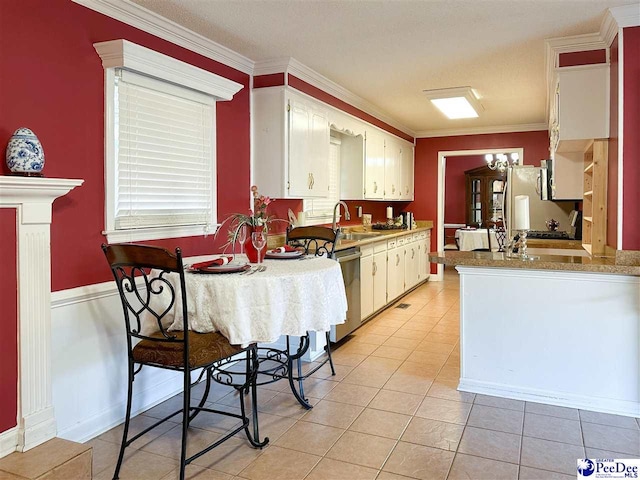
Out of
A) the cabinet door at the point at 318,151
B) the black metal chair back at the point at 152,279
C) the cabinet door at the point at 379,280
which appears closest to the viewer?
the black metal chair back at the point at 152,279

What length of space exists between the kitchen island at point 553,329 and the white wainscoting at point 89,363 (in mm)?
2047

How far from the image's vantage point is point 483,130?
7.32 metres

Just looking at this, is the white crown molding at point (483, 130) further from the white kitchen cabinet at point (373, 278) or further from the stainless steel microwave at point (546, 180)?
the white kitchen cabinet at point (373, 278)

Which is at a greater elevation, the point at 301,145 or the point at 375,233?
the point at 301,145

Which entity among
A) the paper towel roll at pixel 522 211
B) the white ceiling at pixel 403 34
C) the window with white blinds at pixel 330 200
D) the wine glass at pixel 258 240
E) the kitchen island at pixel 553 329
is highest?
the white ceiling at pixel 403 34

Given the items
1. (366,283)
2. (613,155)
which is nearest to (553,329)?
(613,155)

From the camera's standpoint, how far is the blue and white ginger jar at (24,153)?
7.07ft

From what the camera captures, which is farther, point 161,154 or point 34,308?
point 161,154

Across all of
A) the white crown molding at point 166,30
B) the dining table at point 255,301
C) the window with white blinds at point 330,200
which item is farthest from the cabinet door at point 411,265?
the dining table at point 255,301

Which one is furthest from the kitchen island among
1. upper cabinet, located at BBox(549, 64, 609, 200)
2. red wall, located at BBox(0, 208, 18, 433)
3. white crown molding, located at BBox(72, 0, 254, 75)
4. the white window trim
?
red wall, located at BBox(0, 208, 18, 433)

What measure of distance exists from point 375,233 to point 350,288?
160 centimetres

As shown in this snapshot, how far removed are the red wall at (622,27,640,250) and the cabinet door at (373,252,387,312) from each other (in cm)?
259

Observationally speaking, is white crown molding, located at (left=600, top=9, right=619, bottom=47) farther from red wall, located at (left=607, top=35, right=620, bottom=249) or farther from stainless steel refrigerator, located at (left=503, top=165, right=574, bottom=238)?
stainless steel refrigerator, located at (left=503, top=165, right=574, bottom=238)

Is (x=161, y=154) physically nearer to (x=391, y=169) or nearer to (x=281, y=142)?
(x=281, y=142)
